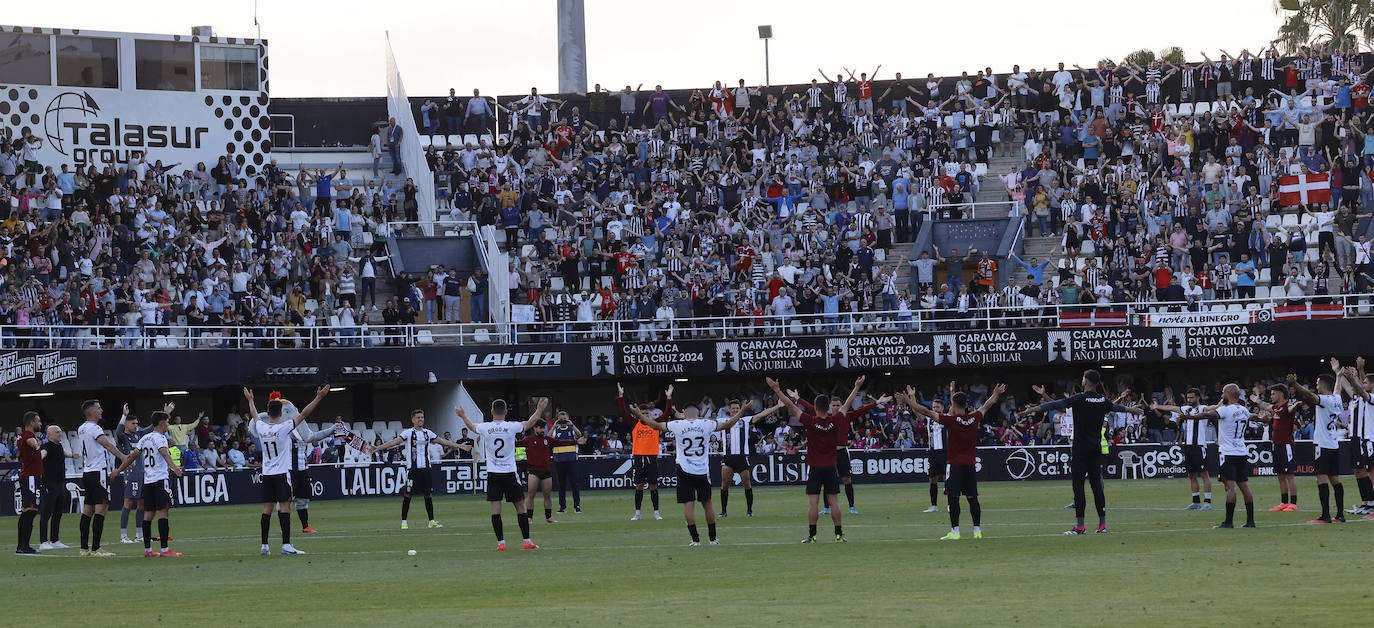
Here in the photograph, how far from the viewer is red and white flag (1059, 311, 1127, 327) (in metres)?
45.2

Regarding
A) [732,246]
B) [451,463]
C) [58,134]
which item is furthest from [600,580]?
[58,134]

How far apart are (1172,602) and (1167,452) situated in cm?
2802

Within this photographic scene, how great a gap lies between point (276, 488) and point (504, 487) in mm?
2924

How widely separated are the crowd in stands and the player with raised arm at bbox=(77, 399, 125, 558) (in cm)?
2339

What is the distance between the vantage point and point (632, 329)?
4688 cm

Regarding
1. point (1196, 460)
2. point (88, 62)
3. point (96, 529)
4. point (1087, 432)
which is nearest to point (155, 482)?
point (96, 529)

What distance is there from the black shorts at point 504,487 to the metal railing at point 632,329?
22.2 m

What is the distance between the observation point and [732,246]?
160ft

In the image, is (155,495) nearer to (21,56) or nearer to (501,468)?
(501,468)

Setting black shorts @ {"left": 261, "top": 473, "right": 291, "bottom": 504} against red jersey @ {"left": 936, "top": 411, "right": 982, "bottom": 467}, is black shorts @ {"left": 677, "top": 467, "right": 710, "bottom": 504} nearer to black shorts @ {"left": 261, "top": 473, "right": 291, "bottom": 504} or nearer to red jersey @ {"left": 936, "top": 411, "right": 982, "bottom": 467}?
red jersey @ {"left": 936, "top": 411, "right": 982, "bottom": 467}

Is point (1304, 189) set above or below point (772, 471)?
above

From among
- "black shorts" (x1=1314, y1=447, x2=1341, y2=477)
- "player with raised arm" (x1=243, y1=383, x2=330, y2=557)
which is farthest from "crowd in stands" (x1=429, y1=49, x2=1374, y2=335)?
"player with raised arm" (x1=243, y1=383, x2=330, y2=557)

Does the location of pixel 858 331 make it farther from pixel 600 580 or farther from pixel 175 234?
pixel 600 580

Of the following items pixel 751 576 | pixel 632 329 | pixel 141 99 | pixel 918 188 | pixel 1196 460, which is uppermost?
pixel 141 99
